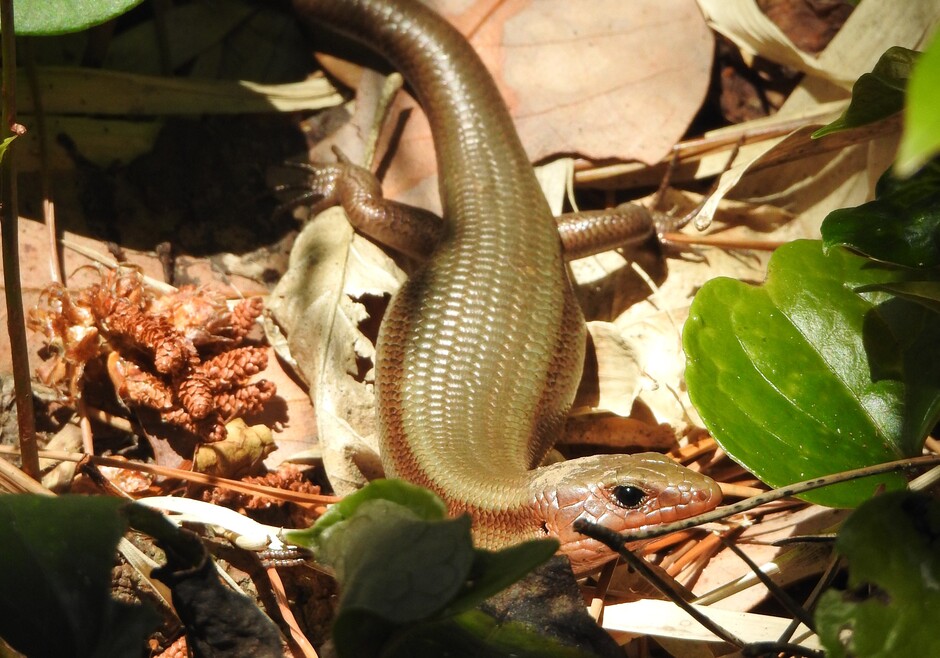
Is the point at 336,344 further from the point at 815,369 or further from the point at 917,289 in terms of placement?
the point at 917,289

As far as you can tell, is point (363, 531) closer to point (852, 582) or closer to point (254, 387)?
point (852, 582)

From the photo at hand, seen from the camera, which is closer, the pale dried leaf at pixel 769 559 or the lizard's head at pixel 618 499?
the pale dried leaf at pixel 769 559

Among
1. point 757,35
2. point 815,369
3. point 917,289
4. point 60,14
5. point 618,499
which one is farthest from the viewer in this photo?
point 757,35

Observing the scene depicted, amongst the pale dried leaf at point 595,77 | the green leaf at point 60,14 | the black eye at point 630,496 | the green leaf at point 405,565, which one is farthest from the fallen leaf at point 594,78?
the green leaf at point 405,565

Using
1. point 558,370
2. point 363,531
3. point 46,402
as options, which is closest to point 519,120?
point 558,370

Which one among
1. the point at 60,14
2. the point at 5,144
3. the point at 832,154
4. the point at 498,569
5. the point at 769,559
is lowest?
the point at 769,559

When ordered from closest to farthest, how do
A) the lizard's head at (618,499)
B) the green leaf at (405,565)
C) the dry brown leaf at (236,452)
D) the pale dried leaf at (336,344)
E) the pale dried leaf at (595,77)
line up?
the green leaf at (405,565)
the lizard's head at (618,499)
the dry brown leaf at (236,452)
the pale dried leaf at (336,344)
the pale dried leaf at (595,77)

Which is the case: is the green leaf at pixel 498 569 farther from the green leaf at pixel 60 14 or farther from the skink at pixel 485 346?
the green leaf at pixel 60 14

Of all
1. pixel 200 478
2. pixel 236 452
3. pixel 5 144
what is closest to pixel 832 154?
pixel 236 452
